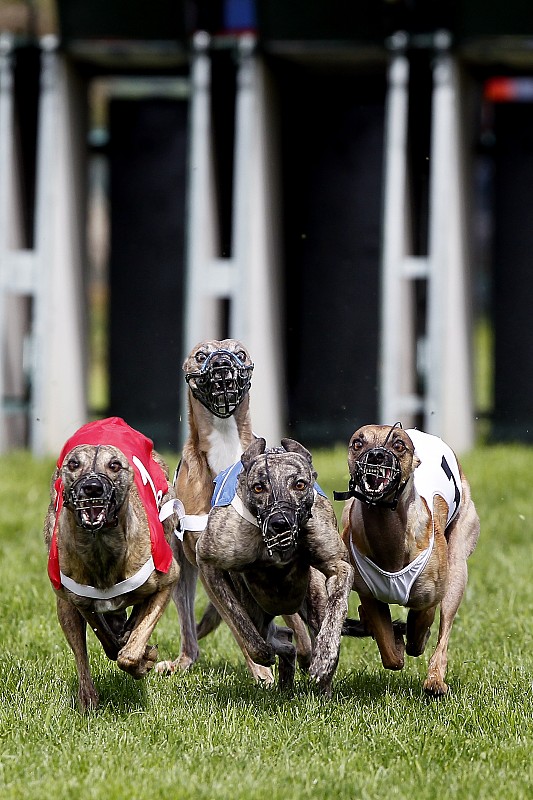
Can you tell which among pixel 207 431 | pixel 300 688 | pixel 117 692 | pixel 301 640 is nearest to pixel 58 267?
pixel 207 431

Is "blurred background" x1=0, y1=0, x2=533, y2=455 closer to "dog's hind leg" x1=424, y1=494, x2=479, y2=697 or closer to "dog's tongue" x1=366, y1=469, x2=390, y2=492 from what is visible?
"dog's hind leg" x1=424, y1=494, x2=479, y2=697

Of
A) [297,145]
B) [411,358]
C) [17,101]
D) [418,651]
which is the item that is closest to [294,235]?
[297,145]

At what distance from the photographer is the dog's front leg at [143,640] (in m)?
4.51

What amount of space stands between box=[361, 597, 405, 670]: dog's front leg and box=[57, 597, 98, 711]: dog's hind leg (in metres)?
1.01

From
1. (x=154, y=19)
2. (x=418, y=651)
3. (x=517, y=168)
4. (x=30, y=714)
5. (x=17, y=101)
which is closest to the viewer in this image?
(x=30, y=714)

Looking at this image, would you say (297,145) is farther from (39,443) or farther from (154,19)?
(39,443)

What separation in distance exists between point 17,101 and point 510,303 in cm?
443

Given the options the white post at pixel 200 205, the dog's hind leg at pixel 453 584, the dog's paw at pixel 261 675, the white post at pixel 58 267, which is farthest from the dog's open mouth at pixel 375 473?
the white post at pixel 58 267

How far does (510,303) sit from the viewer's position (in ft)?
38.6

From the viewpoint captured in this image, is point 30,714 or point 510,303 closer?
point 30,714

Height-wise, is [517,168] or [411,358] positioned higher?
[517,168]

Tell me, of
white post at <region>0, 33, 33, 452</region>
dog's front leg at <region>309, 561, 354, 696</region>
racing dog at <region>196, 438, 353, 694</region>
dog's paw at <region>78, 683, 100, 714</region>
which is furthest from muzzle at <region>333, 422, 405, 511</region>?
white post at <region>0, 33, 33, 452</region>

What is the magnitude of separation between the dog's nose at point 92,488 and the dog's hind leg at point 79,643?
0.57 meters

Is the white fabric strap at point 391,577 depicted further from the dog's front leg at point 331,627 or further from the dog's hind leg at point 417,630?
the dog's hind leg at point 417,630
